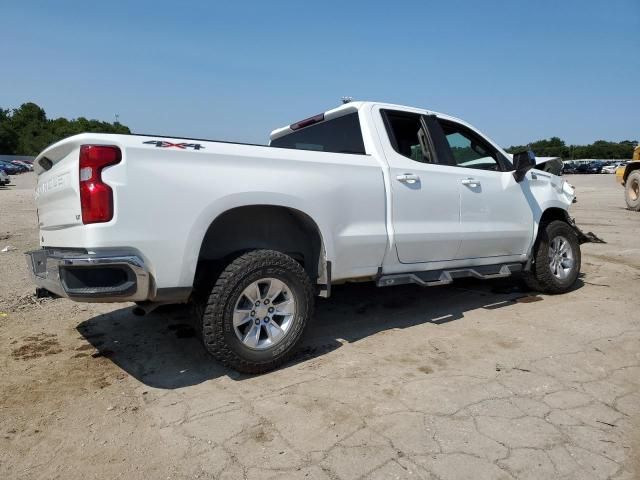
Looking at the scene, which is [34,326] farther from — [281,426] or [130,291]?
[281,426]

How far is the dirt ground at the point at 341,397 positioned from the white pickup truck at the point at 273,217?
471mm

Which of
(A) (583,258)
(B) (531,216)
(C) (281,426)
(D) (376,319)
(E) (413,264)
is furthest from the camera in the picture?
(A) (583,258)

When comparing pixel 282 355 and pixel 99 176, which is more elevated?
pixel 99 176

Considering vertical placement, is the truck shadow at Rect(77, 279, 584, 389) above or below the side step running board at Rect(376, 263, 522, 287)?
below

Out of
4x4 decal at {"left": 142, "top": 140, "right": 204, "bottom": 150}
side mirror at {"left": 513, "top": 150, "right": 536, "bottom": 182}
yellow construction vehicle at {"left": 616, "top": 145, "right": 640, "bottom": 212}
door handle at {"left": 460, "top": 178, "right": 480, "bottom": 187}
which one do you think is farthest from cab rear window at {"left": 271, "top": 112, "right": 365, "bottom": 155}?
yellow construction vehicle at {"left": 616, "top": 145, "right": 640, "bottom": 212}

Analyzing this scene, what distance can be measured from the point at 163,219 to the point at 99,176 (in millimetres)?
431

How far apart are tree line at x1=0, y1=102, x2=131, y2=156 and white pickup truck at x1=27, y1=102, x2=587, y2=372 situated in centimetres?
8286

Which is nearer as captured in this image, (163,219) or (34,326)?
(163,219)

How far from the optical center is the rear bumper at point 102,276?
283cm

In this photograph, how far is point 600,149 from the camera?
8956 centimetres

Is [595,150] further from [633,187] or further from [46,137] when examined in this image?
[46,137]

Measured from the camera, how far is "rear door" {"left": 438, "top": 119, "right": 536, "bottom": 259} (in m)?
4.70

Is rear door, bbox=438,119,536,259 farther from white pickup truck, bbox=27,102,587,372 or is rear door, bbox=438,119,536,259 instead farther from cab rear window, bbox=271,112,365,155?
cab rear window, bbox=271,112,365,155

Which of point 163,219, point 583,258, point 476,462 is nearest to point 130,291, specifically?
point 163,219
